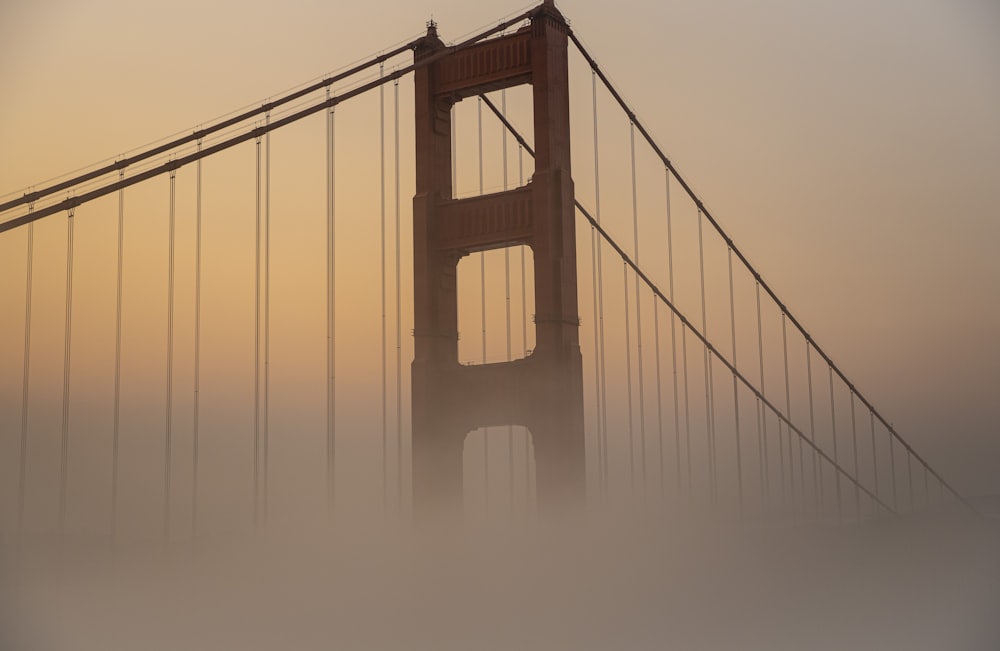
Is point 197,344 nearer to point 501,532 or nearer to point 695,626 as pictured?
point 501,532

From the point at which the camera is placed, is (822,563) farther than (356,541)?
Yes

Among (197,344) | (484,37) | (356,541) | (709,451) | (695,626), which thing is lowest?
Result: (695,626)

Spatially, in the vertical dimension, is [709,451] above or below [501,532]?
above

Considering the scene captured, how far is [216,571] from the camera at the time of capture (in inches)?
757

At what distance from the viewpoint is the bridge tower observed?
19.7m

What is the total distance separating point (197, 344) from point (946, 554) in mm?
20896

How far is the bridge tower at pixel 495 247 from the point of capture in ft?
64.6

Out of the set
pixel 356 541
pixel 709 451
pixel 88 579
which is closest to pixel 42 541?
pixel 88 579

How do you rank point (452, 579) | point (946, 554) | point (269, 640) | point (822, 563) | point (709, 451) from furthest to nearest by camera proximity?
point (946, 554), point (822, 563), point (709, 451), point (452, 579), point (269, 640)

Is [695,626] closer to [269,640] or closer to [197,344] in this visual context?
[269,640]

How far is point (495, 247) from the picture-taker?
69.1 feet

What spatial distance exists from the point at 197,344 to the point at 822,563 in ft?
47.4

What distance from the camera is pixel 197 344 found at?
60.7ft

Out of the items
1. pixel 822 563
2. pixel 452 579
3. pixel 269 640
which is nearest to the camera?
pixel 269 640
